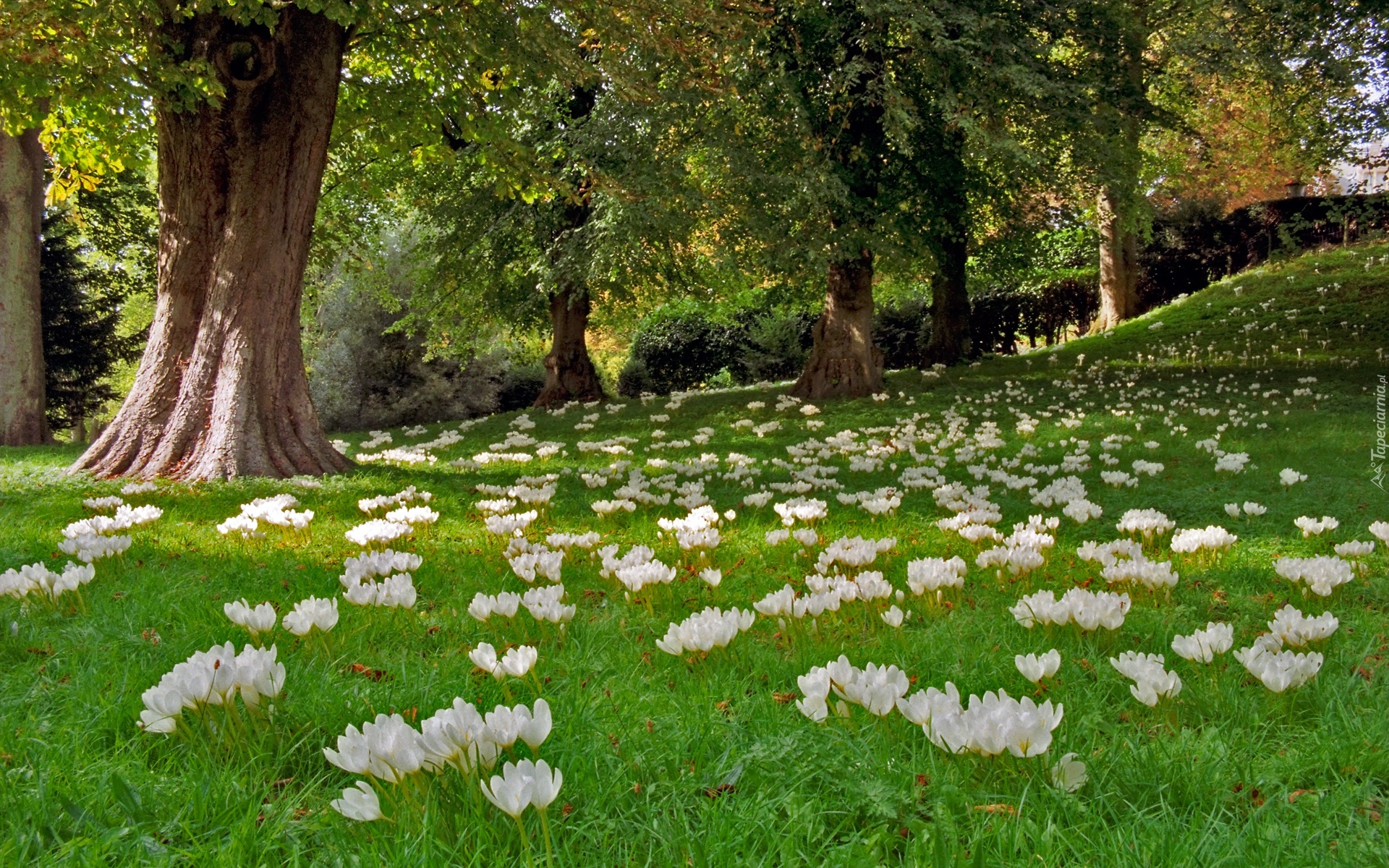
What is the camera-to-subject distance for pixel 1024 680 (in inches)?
115

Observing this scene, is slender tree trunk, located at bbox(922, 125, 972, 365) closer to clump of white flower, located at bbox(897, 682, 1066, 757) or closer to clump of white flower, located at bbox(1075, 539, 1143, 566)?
clump of white flower, located at bbox(1075, 539, 1143, 566)

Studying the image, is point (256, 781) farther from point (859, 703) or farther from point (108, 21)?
point (108, 21)

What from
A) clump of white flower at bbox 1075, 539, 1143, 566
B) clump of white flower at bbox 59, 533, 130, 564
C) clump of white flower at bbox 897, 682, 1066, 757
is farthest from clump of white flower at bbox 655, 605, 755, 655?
clump of white flower at bbox 59, 533, 130, 564

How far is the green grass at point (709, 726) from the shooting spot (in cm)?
180

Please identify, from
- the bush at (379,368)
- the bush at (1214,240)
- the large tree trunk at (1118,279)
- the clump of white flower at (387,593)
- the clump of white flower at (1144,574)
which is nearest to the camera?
the clump of white flower at (387,593)

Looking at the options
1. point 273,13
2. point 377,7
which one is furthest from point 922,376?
point 273,13

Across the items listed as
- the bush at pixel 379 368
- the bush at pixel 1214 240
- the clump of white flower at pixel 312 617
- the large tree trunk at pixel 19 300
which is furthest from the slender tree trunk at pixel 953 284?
the large tree trunk at pixel 19 300

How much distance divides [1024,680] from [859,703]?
883 mm

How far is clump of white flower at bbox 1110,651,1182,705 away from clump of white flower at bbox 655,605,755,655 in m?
1.24

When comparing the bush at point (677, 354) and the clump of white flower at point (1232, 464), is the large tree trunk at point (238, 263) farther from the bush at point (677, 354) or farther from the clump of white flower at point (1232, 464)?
the bush at point (677, 354)

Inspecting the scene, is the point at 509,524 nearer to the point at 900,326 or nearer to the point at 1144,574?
the point at 1144,574

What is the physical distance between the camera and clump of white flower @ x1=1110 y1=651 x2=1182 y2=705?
7.84 ft

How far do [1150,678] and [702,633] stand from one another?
4.69 feet

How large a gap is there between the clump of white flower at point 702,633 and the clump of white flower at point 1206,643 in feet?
4.91
